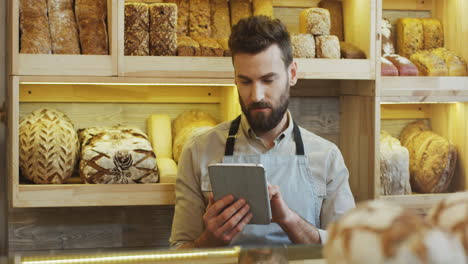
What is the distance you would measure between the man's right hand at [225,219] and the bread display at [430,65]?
4.39ft

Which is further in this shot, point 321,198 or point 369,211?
point 321,198

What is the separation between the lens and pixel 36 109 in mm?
2795

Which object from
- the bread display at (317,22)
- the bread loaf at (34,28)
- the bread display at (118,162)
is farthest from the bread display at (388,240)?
the bread display at (317,22)

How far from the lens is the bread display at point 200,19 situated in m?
2.70

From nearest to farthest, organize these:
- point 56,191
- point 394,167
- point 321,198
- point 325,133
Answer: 1. point 321,198
2. point 56,191
3. point 394,167
4. point 325,133

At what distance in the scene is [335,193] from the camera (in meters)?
2.18

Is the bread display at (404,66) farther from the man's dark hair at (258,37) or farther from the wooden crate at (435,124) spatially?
the man's dark hair at (258,37)

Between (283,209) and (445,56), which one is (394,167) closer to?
(445,56)

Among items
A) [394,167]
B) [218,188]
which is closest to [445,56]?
[394,167]

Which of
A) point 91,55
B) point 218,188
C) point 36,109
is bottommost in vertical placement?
point 218,188

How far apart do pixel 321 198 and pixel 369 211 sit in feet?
5.26

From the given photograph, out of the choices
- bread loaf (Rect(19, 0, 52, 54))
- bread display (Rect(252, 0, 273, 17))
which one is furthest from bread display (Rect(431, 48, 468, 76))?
bread loaf (Rect(19, 0, 52, 54))

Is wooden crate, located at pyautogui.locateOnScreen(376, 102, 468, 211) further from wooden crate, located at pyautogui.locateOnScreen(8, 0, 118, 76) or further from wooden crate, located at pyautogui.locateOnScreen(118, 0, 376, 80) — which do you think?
wooden crate, located at pyautogui.locateOnScreen(8, 0, 118, 76)

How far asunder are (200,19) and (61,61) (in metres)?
0.63
